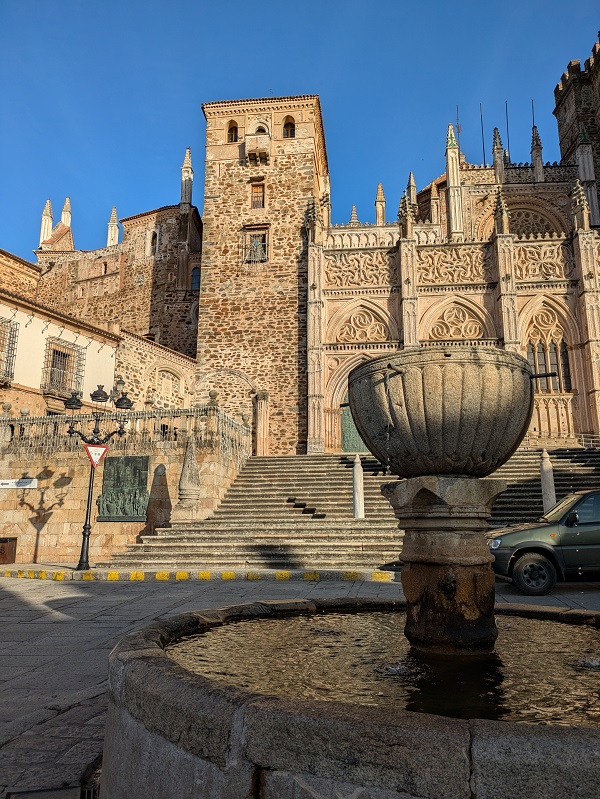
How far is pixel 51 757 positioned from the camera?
2885 mm

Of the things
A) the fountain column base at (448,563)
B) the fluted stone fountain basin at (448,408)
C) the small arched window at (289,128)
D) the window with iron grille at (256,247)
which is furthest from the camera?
the small arched window at (289,128)

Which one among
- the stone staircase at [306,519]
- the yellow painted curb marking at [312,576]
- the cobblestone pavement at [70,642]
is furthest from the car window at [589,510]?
the yellow painted curb marking at [312,576]

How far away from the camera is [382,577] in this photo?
974 cm

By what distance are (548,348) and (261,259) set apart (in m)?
13.0

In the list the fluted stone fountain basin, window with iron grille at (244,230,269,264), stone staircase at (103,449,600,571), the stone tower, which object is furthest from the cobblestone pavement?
window with iron grille at (244,230,269,264)

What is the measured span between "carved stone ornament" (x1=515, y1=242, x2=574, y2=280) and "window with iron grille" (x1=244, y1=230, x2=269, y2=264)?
11044mm

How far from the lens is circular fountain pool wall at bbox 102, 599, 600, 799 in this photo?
160 centimetres

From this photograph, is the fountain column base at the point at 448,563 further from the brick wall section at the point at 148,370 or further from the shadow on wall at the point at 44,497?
the brick wall section at the point at 148,370

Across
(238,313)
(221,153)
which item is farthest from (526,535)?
(221,153)

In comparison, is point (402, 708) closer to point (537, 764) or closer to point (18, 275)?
point (537, 764)

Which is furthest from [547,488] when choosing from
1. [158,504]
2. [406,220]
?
[406,220]

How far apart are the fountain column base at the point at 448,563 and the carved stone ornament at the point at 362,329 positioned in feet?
67.2

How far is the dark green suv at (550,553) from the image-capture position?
8242 mm

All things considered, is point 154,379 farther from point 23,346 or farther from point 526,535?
point 526,535
